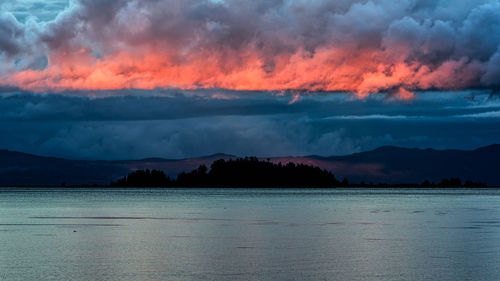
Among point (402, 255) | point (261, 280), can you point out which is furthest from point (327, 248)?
point (261, 280)

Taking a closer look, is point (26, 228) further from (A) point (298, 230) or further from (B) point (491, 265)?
(B) point (491, 265)

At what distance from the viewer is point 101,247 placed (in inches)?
1700

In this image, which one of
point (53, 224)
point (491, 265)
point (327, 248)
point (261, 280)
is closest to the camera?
A: point (261, 280)

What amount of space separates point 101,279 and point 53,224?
37.6 meters

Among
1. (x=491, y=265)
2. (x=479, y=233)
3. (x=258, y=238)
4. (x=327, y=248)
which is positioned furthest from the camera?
(x=479, y=233)

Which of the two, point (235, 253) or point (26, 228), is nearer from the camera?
point (235, 253)

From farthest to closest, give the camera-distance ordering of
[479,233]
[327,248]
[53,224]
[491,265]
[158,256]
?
1. [53,224]
2. [479,233]
3. [327,248]
4. [158,256]
5. [491,265]

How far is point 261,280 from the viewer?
3005 cm

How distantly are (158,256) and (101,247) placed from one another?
638cm

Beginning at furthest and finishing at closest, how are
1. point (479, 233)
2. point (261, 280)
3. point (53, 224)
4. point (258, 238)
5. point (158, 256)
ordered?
point (53, 224) < point (479, 233) < point (258, 238) < point (158, 256) < point (261, 280)

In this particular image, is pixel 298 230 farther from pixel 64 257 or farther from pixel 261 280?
pixel 261 280

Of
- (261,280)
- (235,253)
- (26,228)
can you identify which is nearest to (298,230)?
(235,253)

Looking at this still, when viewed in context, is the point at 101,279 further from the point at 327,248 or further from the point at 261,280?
the point at 327,248

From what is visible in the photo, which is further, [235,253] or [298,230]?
[298,230]
